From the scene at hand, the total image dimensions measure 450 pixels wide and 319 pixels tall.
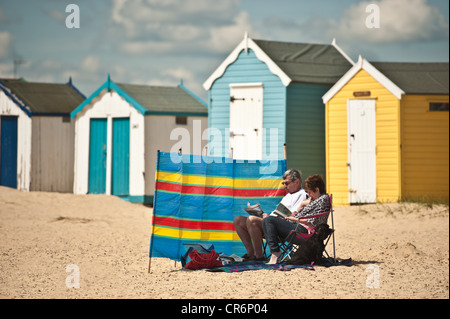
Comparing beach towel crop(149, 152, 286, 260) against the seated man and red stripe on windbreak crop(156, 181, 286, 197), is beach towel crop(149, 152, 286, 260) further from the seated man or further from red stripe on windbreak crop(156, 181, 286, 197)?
the seated man

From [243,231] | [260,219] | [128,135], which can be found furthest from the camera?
[128,135]

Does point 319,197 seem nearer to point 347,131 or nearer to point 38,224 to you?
point 38,224

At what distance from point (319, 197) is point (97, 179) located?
409 inches

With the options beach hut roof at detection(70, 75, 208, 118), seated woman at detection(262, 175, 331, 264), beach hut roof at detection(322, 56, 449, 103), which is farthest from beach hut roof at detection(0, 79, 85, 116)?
seated woman at detection(262, 175, 331, 264)

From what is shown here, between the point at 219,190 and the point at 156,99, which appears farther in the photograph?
the point at 156,99

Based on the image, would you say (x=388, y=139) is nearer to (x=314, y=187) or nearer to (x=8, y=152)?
(x=314, y=187)

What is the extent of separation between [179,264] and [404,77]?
9223mm

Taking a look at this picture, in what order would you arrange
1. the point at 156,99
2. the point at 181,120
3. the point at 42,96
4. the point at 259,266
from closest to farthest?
the point at 259,266
the point at 181,120
the point at 156,99
the point at 42,96

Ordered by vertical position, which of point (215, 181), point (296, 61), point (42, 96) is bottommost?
point (215, 181)

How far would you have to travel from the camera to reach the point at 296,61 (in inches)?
655

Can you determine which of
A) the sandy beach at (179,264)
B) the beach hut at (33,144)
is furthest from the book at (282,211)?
the beach hut at (33,144)

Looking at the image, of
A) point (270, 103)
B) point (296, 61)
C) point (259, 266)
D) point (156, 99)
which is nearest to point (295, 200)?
point (259, 266)

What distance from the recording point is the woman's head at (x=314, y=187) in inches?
318

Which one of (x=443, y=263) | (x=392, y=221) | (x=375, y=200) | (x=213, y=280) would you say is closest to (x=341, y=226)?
(x=392, y=221)
